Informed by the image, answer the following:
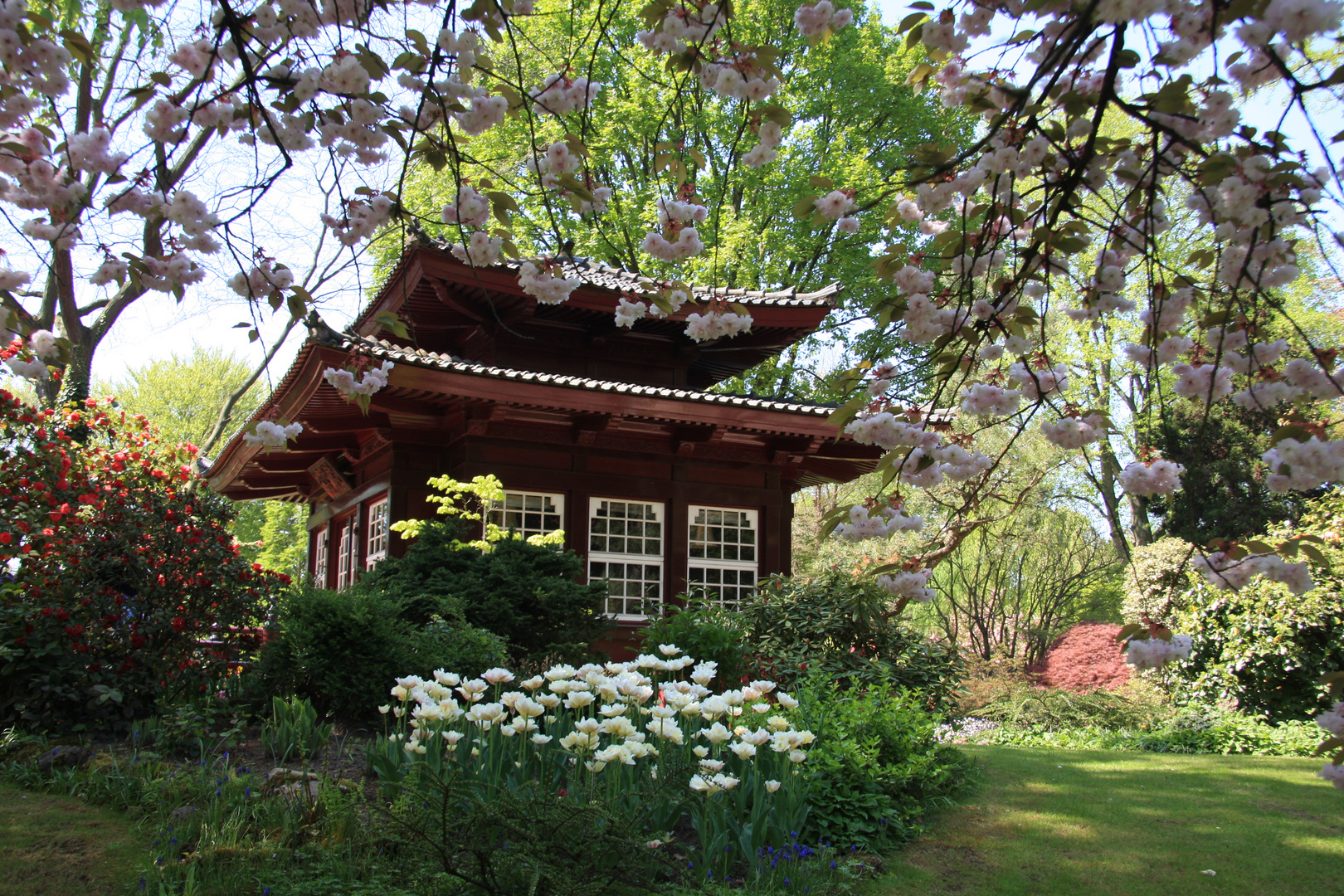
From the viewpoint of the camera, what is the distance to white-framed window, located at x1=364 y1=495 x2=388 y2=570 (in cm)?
1074

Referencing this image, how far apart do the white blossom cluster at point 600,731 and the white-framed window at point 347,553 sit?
26.0 ft

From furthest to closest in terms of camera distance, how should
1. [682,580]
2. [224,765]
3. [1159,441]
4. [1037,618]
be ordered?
[1037,618] → [1159,441] → [682,580] → [224,765]

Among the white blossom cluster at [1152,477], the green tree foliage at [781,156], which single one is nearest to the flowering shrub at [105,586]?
the white blossom cluster at [1152,477]

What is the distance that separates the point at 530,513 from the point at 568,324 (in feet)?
8.78

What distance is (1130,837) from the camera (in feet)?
16.7

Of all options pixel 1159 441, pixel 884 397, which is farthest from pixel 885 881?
pixel 1159 441

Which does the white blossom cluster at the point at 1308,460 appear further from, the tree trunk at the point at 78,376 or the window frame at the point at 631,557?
the tree trunk at the point at 78,376

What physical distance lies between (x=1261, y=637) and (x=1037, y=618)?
37.2ft

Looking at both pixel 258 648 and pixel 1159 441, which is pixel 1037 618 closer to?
pixel 1159 441

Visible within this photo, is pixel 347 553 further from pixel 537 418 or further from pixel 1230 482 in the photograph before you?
pixel 1230 482

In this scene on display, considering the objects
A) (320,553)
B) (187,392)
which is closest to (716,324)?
(320,553)

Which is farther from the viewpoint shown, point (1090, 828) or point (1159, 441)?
point (1159, 441)

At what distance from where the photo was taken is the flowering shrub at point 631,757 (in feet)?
12.4

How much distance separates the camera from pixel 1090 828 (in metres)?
5.21
